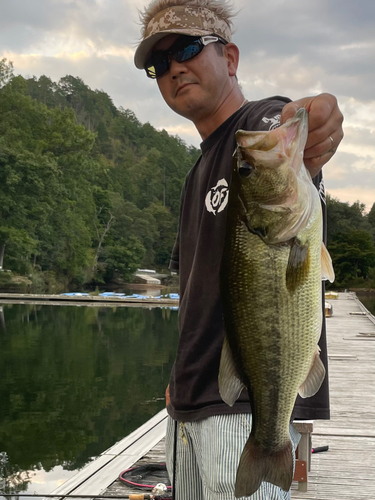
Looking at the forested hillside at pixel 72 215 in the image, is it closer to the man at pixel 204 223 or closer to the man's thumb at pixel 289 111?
the man at pixel 204 223

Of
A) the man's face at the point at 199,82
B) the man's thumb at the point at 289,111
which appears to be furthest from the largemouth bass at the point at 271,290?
the man's face at the point at 199,82

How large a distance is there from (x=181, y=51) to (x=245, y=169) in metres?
0.72

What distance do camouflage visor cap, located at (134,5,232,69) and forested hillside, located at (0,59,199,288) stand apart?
1563 inches

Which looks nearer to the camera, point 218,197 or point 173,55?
point 218,197

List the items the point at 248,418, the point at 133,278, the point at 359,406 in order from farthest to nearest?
the point at 133,278
the point at 359,406
the point at 248,418

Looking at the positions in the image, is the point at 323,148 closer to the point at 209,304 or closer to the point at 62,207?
the point at 209,304

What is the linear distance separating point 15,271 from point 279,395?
44.1 metres

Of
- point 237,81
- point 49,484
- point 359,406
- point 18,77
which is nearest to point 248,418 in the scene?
point 237,81

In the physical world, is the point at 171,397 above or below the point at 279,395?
below

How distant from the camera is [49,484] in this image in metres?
7.66

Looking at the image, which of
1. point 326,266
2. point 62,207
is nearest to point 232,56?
point 326,266

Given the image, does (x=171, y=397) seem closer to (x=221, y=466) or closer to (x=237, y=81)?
(x=221, y=466)

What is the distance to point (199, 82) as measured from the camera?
1937 millimetres

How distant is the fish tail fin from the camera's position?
154cm
